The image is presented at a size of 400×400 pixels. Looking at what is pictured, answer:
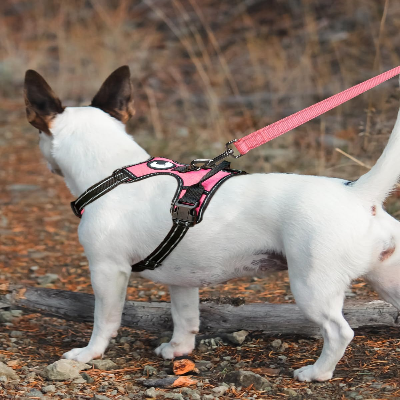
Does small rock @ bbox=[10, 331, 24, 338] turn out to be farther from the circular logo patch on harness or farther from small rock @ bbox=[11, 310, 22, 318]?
the circular logo patch on harness

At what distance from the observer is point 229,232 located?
2760mm

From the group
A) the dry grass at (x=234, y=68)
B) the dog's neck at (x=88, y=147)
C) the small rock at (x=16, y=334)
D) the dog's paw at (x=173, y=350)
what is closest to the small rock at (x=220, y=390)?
the dog's paw at (x=173, y=350)

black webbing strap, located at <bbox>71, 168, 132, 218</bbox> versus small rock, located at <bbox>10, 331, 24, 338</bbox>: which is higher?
black webbing strap, located at <bbox>71, 168, 132, 218</bbox>

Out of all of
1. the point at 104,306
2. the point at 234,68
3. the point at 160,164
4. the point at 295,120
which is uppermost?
the point at 234,68

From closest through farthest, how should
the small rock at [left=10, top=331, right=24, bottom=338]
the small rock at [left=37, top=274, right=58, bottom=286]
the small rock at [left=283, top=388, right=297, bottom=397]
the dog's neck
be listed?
the small rock at [left=283, top=388, right=297, bottom=397], the dog's neck, the small rock at [left=10, top=331, right=24, bottom=338], the small rock at [left=37, top=274, right=58, bottom=286]

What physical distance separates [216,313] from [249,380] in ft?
1.91

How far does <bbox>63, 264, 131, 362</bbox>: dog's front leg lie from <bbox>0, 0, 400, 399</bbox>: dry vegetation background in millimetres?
152

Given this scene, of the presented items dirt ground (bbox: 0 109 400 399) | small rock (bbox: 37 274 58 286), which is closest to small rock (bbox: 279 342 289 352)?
dirt ground (bbox: 0 109 400 399)

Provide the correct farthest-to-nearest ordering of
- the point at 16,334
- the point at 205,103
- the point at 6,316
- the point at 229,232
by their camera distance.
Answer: the point at 205,103 < the point at 6,316 < the point at 16,334 < the point at 229,232

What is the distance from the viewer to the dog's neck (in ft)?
10.4

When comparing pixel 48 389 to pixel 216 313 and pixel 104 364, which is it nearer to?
pixel 104 364

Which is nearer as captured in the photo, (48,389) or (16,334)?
(48,389)

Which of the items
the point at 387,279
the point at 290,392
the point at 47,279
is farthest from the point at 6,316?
the point at 387,279

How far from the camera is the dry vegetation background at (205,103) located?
3611 millimetres
